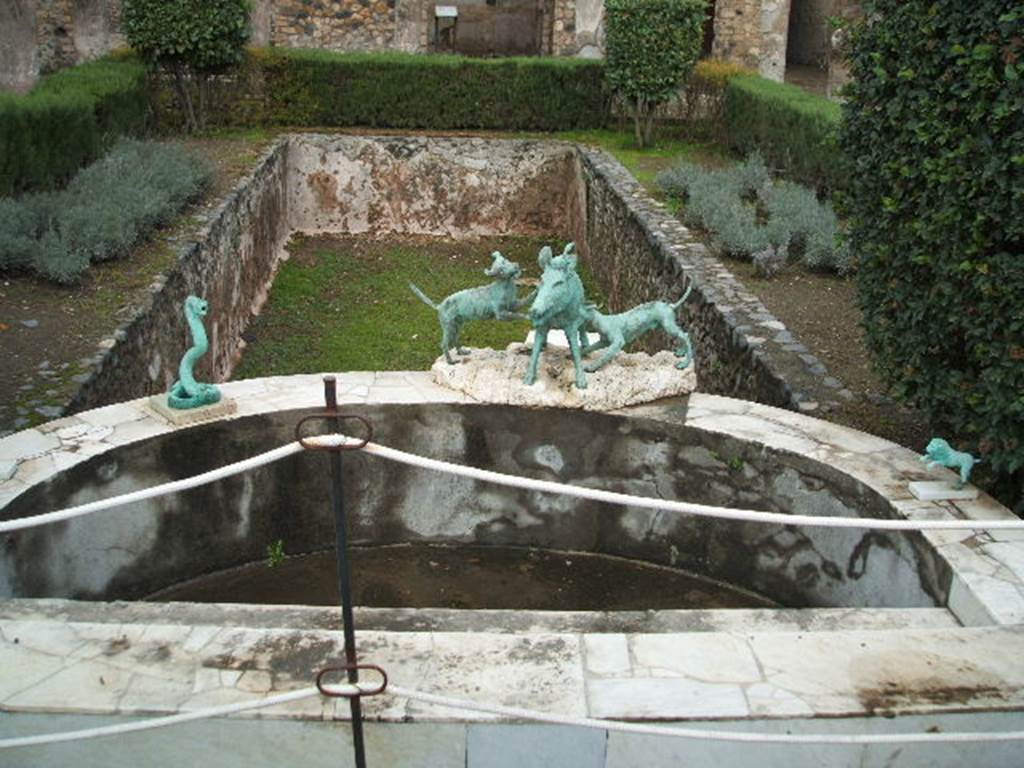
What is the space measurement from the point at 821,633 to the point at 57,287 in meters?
6.54

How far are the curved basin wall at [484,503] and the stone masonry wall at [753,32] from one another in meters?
16.7

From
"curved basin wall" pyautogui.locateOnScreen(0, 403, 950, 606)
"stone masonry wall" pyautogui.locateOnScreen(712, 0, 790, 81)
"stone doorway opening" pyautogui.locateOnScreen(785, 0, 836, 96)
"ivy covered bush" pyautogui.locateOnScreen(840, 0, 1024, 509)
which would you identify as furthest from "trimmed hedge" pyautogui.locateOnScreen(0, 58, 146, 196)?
"stone doorway opening" pyautogui.locateOnScreen(785, 0, 836, 96)

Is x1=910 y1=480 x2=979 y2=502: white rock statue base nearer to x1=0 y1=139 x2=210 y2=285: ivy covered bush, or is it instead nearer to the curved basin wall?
the curved basin wall

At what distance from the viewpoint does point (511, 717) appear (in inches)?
127

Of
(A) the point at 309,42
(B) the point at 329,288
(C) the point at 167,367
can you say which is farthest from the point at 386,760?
(A) the point at 309,42

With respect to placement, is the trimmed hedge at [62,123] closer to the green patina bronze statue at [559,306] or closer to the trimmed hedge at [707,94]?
the green patina bronze statue at [559,306]

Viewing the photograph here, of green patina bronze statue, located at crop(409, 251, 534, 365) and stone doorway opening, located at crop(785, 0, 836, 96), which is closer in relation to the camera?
green patina bronze statue, located at crop(409, 251, 534, 365)

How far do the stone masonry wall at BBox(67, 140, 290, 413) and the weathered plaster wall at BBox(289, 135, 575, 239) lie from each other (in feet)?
1.73

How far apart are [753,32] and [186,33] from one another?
34.7 ft

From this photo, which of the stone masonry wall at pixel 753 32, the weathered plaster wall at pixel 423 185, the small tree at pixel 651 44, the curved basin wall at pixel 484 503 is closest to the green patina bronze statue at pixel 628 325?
the curved basin wall at pixel 484 503

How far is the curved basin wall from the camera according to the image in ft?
16.1

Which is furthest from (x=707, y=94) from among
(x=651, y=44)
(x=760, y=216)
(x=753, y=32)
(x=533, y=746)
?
(x=533, y=746)

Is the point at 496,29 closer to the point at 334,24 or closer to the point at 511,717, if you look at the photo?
the point at 334,24

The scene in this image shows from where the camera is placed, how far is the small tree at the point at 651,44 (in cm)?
1543
